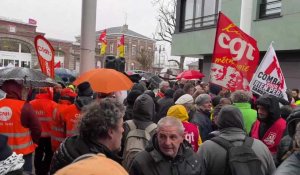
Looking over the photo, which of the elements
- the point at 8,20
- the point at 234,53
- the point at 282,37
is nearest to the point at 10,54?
the point at 8,20

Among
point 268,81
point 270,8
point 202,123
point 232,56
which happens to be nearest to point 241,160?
point 202,123

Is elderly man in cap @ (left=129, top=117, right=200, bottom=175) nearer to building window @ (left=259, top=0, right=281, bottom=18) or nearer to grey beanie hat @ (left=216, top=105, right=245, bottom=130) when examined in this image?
grey beanie hat @ (left=216, top=105, right=245, bottom=130)

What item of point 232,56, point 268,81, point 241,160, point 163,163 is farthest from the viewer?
point 232,56

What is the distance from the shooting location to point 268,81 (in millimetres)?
5949

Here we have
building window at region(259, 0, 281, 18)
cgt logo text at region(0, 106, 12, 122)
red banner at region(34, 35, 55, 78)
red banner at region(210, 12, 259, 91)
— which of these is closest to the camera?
cgt logo text at region(0, 106, 12, 122)

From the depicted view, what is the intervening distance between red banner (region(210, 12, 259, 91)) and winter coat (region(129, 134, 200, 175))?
3.54 metres

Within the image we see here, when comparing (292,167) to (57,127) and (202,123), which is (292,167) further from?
(57,127)

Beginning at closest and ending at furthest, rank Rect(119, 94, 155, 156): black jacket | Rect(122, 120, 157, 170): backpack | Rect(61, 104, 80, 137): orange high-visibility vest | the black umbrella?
Rect(122, 120, 157, 170): backpack
Rect(119, 94, 155, 156): black jacket
the black umbrella
Rect(61, 104, 80, 137): orange high-visibility vest

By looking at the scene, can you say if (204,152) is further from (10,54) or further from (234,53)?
(10,54)

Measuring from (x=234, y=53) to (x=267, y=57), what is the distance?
75cm

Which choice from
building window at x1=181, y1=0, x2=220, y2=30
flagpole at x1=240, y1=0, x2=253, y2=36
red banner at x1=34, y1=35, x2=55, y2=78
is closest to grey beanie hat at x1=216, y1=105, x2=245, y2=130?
red banner at x1=34, y1=35, x2=55, y2=78

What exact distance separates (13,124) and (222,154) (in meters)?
2.52

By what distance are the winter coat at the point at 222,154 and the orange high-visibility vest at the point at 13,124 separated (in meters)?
2.26

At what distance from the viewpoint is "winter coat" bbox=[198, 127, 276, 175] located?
349 cm
